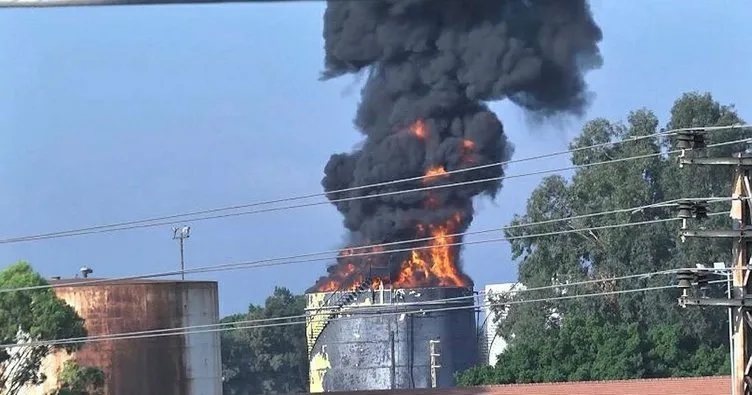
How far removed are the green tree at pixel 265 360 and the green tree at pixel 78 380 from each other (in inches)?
2018

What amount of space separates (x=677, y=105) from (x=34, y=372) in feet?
94.5

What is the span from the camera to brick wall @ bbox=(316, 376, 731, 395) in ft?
110

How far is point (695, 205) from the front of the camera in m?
18.0

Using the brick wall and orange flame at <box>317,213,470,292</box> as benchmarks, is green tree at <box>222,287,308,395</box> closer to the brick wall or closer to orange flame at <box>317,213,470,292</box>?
orange flame at <box>317,213,470,292</box>

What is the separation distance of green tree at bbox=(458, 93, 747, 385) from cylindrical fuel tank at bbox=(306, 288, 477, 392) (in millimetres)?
2909

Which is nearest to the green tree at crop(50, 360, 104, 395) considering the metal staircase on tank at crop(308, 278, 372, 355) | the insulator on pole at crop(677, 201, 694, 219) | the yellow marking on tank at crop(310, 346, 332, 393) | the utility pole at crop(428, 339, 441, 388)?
the metal staircase on tank at crop(308, 278, 372, 355)

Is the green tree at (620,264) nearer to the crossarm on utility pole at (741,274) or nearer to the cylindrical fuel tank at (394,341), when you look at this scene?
the cylindrical fuel tank at (394,341)

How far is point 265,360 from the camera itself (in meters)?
93.2

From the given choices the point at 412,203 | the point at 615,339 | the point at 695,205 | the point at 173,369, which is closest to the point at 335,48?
the point at 412,203

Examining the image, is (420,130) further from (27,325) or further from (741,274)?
(741,274)

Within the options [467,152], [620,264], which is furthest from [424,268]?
[620,264]

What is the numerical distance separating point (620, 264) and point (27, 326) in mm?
28139

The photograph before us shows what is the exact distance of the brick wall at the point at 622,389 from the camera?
3362 cm

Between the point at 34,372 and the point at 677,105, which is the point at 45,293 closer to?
the point at 34,372
